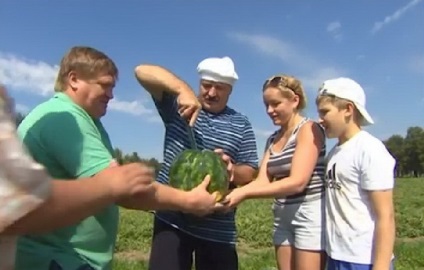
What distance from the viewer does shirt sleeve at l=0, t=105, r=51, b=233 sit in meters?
1.59

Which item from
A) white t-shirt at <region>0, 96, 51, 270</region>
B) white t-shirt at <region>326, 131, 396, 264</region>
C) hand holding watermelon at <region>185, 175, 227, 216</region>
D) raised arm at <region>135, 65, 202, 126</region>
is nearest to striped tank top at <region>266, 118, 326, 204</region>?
white t-shirt at <region>326, 131, 396, 264</region>

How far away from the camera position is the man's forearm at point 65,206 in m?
1.70

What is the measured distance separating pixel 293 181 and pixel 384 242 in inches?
28.1

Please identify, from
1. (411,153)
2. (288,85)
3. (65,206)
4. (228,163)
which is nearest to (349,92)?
(288,85)

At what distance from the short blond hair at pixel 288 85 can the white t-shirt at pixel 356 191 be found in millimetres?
573

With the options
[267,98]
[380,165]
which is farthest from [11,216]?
[267,98]

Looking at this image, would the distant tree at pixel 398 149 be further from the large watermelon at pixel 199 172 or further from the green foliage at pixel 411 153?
the large watermelon at pixel 199 172

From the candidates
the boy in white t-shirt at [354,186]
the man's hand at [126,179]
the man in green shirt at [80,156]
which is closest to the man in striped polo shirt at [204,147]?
the boy in white t-shirt at [354,186]

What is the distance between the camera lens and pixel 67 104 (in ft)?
9.51

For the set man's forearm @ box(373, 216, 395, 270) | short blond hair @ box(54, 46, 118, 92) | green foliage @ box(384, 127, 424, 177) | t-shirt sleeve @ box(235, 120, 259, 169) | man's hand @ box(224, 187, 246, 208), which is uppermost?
green foliage @ box(384, 127, 424, 177)

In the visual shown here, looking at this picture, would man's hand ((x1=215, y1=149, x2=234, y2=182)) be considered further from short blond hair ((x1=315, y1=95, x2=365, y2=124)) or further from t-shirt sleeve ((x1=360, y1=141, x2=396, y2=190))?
t-shirt sleeve ((x1=360, y1=141, x2=396, y2=190))

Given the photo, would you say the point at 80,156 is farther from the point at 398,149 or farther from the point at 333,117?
the point at 398,149

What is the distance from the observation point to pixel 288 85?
4.12 meters

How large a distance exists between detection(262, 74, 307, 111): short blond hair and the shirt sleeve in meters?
2.70
